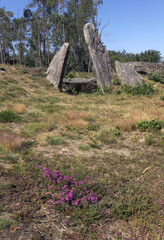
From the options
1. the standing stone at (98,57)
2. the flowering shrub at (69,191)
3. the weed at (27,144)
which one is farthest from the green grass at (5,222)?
the standing stone at (98,57)

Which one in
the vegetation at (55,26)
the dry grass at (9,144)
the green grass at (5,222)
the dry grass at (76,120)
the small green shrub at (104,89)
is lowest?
the green grass at (5,222)

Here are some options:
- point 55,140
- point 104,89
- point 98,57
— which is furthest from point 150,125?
point 98,57

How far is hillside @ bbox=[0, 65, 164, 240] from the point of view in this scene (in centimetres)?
311

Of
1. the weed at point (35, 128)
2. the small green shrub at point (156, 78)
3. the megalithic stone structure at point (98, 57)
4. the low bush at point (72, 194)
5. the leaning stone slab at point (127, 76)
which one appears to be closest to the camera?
the low bush at point (72, 194)

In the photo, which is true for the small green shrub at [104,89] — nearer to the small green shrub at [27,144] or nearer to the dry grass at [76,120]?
the dry grass at [76,120]

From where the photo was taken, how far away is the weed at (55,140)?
19.8ft

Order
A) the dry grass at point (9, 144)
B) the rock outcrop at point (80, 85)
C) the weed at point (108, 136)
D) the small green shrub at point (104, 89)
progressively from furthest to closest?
the rock outcrop at point (80, 85), the small green shrub at point (104, 89), the weed at point (108, 136), the dry grass at point (9, 144)

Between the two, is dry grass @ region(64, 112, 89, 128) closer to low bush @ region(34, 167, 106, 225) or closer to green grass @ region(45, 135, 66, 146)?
green grass @ region(45, 135, 66, 146)

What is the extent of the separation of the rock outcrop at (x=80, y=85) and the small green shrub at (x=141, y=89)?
2.55 metres

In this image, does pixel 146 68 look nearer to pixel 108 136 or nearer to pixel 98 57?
pixel 98 57

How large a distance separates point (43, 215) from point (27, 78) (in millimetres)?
15428

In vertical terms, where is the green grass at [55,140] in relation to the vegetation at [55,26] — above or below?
below

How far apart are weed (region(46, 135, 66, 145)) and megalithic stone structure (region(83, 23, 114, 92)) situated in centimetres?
1110

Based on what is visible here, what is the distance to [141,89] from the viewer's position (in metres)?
15.5
